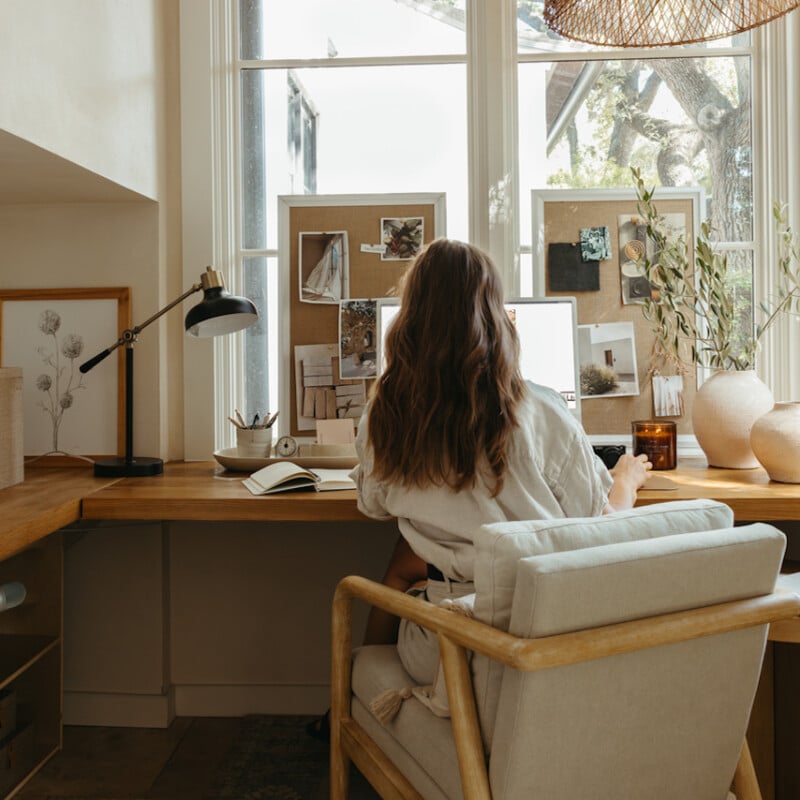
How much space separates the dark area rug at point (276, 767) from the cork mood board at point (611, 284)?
1.22 m

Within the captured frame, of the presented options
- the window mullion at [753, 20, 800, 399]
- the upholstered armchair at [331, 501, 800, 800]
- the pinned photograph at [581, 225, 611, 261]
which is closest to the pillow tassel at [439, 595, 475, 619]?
the upholstered armchair at [331, 501, 800, 800]

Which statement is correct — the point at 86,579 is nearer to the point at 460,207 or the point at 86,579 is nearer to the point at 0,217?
the point at 0,217

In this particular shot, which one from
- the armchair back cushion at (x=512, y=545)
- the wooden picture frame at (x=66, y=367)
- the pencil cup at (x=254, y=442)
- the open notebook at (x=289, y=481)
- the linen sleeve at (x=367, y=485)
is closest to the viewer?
the armchair back cushion at (x=512, y=545)

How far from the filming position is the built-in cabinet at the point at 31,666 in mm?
2105

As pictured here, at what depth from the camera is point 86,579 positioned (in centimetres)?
263

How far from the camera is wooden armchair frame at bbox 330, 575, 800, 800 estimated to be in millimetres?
1155

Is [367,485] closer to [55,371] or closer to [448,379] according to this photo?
[448,379]

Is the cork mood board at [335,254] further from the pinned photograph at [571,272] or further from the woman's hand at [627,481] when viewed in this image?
the woman's hand at [627,481]

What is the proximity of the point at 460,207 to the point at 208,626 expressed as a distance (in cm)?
151

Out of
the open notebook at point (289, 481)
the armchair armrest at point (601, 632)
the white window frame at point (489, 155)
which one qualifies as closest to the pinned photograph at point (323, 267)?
the white window frame at point (489, 155)

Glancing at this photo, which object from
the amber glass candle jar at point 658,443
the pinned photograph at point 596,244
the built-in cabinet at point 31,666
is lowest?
the built-in cabinet at point 31,666

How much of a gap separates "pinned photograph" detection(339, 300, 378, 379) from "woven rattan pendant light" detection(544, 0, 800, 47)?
97cm

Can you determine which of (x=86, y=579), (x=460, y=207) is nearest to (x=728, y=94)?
(x=460, y=207)

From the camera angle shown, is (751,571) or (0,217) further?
(0,217)
